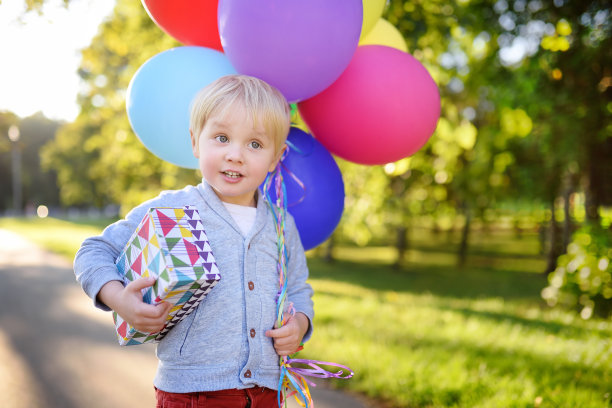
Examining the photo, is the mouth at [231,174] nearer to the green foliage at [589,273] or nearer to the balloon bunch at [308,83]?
the balloon bunch at [308,83]

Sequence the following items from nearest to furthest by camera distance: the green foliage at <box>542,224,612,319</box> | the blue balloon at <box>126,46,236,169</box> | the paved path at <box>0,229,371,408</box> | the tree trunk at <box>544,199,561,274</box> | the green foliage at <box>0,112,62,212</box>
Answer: the blue balloon at <box>126,46,236,169</box> < the paved path at <box>0,229,371,408</box> < the green foliage at <box>542,224,612,319</box> < the tree trunk at <box>544,199,561,274</box> < the green foliage at <box>0,112,62,212</box>

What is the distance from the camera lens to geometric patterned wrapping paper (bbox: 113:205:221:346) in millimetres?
1249

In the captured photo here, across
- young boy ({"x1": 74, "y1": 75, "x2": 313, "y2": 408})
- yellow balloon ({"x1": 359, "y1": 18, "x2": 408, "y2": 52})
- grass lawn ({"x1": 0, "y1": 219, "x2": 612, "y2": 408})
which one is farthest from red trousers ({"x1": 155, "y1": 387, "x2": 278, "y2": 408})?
grass lawn ({"x1": 0, "y1": 219, "x2": 612, "y2": 408})

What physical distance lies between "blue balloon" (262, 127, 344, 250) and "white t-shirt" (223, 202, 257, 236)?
0.30 metres

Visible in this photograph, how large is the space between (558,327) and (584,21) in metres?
3.27

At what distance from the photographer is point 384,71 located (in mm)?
2062

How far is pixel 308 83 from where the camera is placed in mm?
1854

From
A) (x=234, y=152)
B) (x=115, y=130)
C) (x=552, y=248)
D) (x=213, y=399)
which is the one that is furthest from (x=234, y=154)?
(x=552, y=248)

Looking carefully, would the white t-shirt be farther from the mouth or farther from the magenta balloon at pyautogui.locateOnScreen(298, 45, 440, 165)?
the magenta balloon at pyautogui.locateOnScreen(298, 45, 440, 165)

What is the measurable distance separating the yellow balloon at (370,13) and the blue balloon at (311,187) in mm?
608

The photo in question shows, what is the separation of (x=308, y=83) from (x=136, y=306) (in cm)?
104

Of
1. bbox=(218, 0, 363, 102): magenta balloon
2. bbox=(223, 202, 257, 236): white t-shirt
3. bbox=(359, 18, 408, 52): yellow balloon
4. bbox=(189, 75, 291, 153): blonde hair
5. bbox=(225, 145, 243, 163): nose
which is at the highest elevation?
bbox=(359, 18, 408, 52): yellow balloon

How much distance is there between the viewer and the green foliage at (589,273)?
19.6 feet

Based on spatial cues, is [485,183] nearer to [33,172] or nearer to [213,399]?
[213,399]
